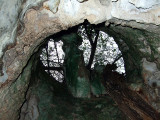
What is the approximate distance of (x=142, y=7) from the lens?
1.43 m

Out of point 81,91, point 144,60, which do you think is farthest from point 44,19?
point 81,91

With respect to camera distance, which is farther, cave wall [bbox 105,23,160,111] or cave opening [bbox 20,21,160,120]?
cave opening [bbox 20,21,160,120]

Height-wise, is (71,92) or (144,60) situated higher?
(144,60)

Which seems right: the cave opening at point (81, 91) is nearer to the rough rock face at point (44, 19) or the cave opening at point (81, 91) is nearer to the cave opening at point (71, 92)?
the cave opening at point (71, 92)

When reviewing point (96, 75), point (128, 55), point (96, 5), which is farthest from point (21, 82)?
point (96, 75)

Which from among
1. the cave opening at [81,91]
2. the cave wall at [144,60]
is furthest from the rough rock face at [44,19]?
the cave opening at [81,91]

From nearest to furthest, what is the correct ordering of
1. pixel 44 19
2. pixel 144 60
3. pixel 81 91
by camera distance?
pixel 44 19
pixel 144 60
pixel 81 91

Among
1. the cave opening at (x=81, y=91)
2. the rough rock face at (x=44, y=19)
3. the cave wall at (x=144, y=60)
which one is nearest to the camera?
the rough rock face at (x=44, y=19)

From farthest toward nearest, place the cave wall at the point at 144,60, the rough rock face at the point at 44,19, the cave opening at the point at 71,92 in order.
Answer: the cave opening at the point at 71,92 < the cave wall at the point at 144,60 < the rough rock face at the point at 44,19

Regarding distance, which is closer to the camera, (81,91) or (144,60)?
(144,60)

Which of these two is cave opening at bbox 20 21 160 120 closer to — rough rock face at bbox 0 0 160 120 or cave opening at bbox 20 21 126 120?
cave opening at bbox 20 21 126 120

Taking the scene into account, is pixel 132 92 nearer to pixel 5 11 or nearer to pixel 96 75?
pixel 96 75

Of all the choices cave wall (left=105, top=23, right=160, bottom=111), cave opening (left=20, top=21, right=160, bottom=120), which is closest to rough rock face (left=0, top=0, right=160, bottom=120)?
cave wall (left=105, top=23, right=160, bottom=111)

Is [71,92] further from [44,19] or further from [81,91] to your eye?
[44,19]
